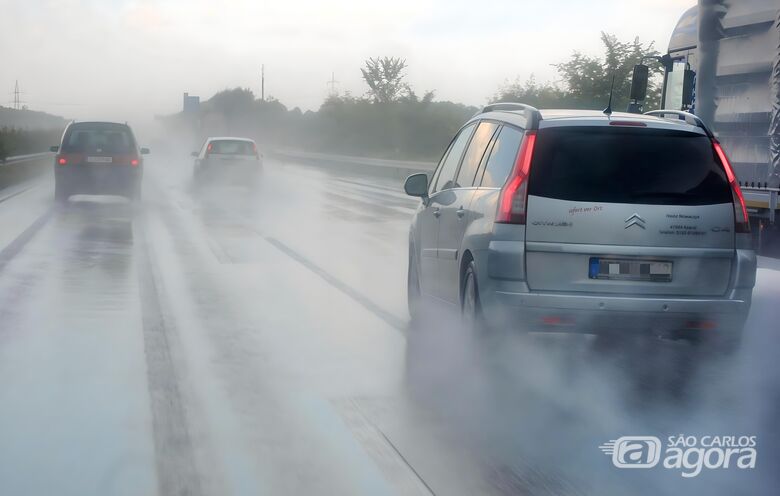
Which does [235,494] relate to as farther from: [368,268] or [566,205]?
[368,268]

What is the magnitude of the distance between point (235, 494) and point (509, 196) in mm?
3033

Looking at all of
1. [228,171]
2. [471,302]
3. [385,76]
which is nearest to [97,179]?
[228,171]

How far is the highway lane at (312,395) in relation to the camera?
5.55 meters

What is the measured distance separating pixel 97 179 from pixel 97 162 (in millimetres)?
374

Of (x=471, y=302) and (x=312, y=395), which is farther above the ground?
(x=471, y=302)

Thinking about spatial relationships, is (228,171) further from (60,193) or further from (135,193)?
(60,193)

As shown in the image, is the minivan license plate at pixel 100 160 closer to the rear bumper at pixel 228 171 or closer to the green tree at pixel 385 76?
the rear bumper at pixel 228 171

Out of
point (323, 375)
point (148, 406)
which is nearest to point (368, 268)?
point (323, 375)

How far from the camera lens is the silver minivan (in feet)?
24.3

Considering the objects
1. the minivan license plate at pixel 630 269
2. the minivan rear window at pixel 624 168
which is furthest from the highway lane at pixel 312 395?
the minivan rear window at pixel 624 168

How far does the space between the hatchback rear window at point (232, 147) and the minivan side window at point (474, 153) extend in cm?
2492

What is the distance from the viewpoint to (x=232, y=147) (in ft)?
111

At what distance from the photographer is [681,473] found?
565 centimetres

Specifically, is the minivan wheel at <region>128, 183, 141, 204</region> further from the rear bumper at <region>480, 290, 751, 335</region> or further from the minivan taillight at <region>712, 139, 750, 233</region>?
the minivan taillight at <region>712, 139, 750, 233</region>
